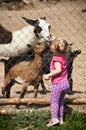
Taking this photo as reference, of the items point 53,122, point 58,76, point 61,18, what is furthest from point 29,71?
point 61,18

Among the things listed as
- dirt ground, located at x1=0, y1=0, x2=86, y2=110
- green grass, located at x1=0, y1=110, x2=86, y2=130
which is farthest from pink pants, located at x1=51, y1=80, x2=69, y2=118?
dirt ground, located at x1=0, y1=0, x2=86, y2=110

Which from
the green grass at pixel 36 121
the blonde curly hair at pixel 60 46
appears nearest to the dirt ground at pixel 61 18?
the green grass at pixel 36 121

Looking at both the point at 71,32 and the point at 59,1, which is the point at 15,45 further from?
the point at 59,1

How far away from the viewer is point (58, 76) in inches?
254

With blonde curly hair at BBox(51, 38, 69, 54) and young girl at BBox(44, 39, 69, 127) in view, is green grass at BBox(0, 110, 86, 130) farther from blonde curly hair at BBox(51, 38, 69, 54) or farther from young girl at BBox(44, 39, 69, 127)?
blonde curly hair at BBox(51, 38, 69, 54)

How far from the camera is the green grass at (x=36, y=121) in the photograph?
6.34 meters

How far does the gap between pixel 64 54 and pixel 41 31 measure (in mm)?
3277

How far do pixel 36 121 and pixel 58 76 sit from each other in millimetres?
660

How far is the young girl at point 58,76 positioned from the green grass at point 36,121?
4.7 inches

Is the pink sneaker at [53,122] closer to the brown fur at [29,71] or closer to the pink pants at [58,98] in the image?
the pink pants at [58,98]

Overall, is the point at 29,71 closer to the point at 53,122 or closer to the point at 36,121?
the point at 36,121

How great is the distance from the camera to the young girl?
635cm

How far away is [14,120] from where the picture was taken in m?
6.54

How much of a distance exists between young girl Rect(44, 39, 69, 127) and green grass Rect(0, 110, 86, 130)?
0.39 ft
